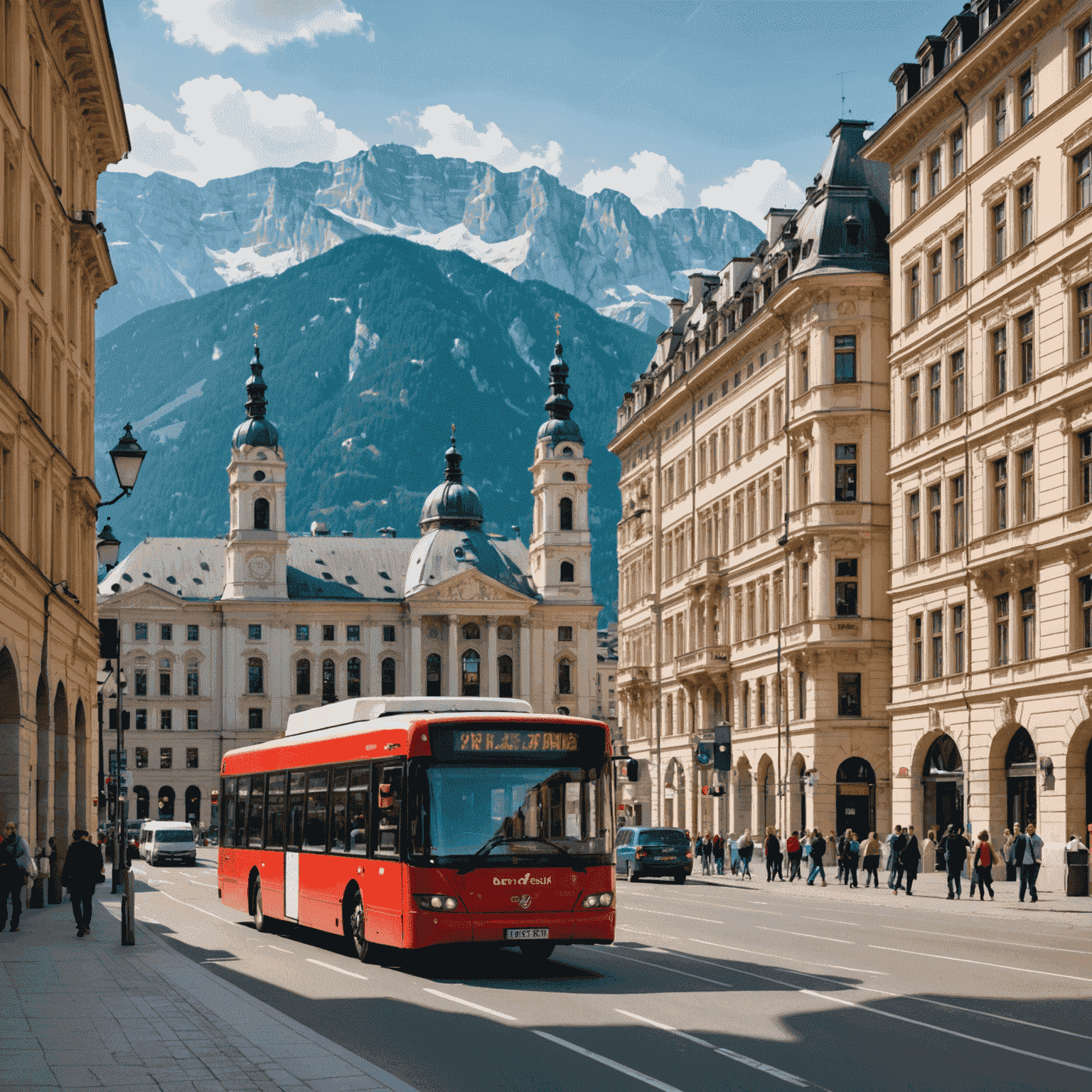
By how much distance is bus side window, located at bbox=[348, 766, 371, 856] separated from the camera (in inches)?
870

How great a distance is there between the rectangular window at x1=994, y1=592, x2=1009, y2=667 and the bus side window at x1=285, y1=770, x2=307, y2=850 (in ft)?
87.3

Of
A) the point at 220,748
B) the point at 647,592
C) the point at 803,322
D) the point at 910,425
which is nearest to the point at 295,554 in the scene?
the point at 220,748

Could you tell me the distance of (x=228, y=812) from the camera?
30500mm

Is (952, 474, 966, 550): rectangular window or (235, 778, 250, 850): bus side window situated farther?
(952, 474, 966, 550): rectangular window

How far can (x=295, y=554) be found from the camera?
547 ft

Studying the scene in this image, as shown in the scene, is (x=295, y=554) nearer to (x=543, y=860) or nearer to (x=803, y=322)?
(x=803, y=322)

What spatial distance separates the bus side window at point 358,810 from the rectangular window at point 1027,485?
27.2 m

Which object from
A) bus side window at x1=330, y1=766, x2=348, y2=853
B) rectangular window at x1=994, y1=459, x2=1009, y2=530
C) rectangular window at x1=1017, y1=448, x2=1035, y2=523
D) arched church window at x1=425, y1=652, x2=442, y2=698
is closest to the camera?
bus side window at x1=330, y1=766, x2=348, y2=853

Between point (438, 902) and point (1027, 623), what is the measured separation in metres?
29.2

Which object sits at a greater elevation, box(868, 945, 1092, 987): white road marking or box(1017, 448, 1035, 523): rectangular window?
box(1017, 448, 1035, 523): rectangular window

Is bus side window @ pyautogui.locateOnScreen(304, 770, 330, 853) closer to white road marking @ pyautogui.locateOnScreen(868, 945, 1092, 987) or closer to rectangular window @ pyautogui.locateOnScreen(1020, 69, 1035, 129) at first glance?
white road marking @ pyautogui.locateOnScreen(868, 945, 1092, 987)

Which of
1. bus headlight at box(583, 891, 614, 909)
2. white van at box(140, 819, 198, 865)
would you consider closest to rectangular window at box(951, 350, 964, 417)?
bus headlight at box(583, 891, 614, 909)

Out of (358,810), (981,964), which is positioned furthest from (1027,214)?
(358,810)

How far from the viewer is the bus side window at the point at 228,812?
30.2m
